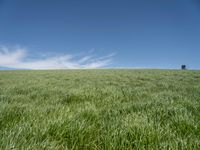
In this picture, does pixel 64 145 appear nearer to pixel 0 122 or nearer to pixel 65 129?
pixel 65 129

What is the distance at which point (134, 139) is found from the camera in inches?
88.6

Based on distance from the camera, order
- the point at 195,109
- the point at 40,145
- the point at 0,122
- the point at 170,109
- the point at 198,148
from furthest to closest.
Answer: the point at 195,109 < the point at 170,109 < the point at 0,122 < the point at 198,148 < the point at 40,145

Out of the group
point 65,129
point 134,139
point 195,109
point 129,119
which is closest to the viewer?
point 134,139

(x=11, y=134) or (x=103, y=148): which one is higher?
(x=11, y=134)

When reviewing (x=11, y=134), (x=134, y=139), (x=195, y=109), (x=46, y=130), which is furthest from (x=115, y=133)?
(x=195, y=109)

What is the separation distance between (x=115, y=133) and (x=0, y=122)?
1696 mm

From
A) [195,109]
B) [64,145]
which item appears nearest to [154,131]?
[64,145]

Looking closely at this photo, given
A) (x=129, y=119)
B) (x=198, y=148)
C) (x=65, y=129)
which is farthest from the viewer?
(x=129, y=119)

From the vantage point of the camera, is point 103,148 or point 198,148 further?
point 103,148

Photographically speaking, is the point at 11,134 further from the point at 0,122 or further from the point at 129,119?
the point at 129,119

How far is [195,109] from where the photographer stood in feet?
12.6

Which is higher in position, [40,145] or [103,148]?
[40,145]

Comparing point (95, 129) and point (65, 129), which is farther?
point (95, 129)

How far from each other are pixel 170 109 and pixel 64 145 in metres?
2.36
